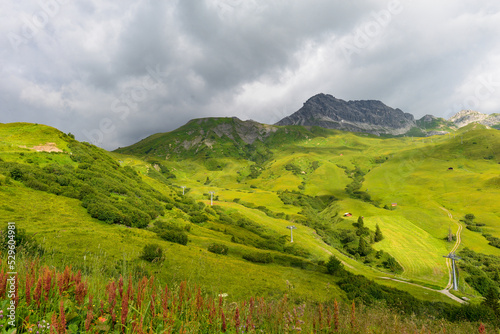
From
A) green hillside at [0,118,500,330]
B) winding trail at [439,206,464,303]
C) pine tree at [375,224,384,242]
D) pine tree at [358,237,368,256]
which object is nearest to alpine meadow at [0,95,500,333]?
green hillside at [0,118,500,330]

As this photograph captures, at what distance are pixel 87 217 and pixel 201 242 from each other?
659 inches

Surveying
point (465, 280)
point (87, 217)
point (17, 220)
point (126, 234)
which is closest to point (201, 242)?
point (126, 234)

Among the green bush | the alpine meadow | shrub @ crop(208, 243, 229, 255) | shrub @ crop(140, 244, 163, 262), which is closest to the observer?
the alpine meadow

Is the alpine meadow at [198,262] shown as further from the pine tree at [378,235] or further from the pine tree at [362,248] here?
the pine tree at [362,248]

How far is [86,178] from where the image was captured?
1683 inches

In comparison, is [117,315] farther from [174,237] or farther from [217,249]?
[217,249]

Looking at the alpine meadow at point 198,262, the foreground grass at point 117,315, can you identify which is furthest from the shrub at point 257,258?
the foreground grass at point 117,315

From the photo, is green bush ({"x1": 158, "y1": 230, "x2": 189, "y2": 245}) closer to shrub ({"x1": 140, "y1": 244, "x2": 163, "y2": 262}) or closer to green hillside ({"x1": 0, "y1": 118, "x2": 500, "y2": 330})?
green hillside ({"x1": 0, "y1": 118, "x2": 500, "y2": 330})

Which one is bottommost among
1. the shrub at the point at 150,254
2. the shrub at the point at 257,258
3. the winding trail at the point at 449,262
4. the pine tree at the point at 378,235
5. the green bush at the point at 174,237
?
the winding trail at the point at 449,262

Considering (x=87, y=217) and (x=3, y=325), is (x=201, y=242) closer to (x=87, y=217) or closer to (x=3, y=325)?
(x=87, y=217)

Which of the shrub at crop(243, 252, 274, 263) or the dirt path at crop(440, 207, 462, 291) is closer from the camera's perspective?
the shrub at crop(243, 252, 274, 263)

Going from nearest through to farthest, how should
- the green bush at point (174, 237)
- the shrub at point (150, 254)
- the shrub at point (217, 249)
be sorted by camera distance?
the shrub at point (150, 254), the green bush at point (174, 237), the shrub at point (217, 249)

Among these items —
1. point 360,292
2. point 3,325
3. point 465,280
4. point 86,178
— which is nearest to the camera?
point 3,325

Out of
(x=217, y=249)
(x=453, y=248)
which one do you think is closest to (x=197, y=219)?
(x=217, y=249)
